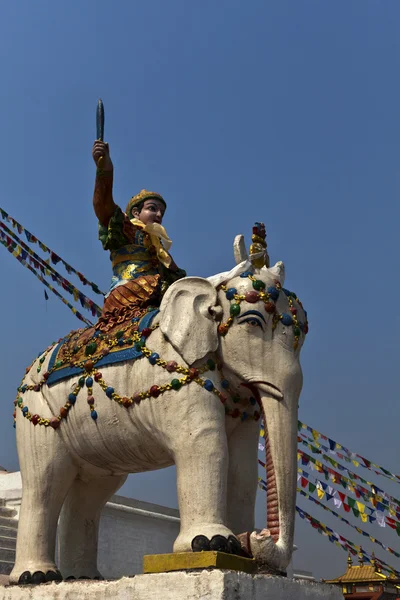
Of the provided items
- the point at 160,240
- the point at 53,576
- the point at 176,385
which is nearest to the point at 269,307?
the point at 176,385

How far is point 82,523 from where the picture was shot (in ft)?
19.0

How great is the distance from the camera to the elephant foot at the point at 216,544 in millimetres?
4480

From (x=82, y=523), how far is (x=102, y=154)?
268 centimetres

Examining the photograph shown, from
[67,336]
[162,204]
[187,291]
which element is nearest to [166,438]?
[187,291]

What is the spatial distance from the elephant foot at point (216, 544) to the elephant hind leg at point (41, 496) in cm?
129

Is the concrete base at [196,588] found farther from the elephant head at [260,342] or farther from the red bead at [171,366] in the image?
the red bead at [171,366]

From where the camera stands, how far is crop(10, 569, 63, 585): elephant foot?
205 inches

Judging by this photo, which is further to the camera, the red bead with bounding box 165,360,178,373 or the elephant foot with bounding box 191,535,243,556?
the red bead with bounding box 165,360,178,373

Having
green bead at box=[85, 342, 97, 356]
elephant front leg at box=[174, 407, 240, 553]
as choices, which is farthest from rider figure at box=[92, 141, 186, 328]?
elephant front leg at box=[174, 407, 240, 553]

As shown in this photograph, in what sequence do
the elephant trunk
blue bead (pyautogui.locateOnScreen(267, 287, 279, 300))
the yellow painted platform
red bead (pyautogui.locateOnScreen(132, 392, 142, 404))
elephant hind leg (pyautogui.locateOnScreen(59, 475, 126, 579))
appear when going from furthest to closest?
elephant hind leg (pyautogui.locateOnScreen(59, 475, 126, 579))
blue bead (pyautogui.locateOnScreen(267, 287, 279, 300))
red bead (pyautogui.locateOnScreen(132, 392, 142, 404))
the elephant trunk
the yellow painted platform

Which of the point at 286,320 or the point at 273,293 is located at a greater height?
the point at 273,293

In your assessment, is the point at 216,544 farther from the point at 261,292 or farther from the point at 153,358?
the point at 261,292

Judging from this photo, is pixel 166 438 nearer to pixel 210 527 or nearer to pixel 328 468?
pixel 210 527

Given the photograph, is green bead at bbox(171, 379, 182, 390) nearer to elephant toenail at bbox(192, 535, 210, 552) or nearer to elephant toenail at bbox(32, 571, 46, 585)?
elephant toenail at bbox(192, 535, 210, 552)
